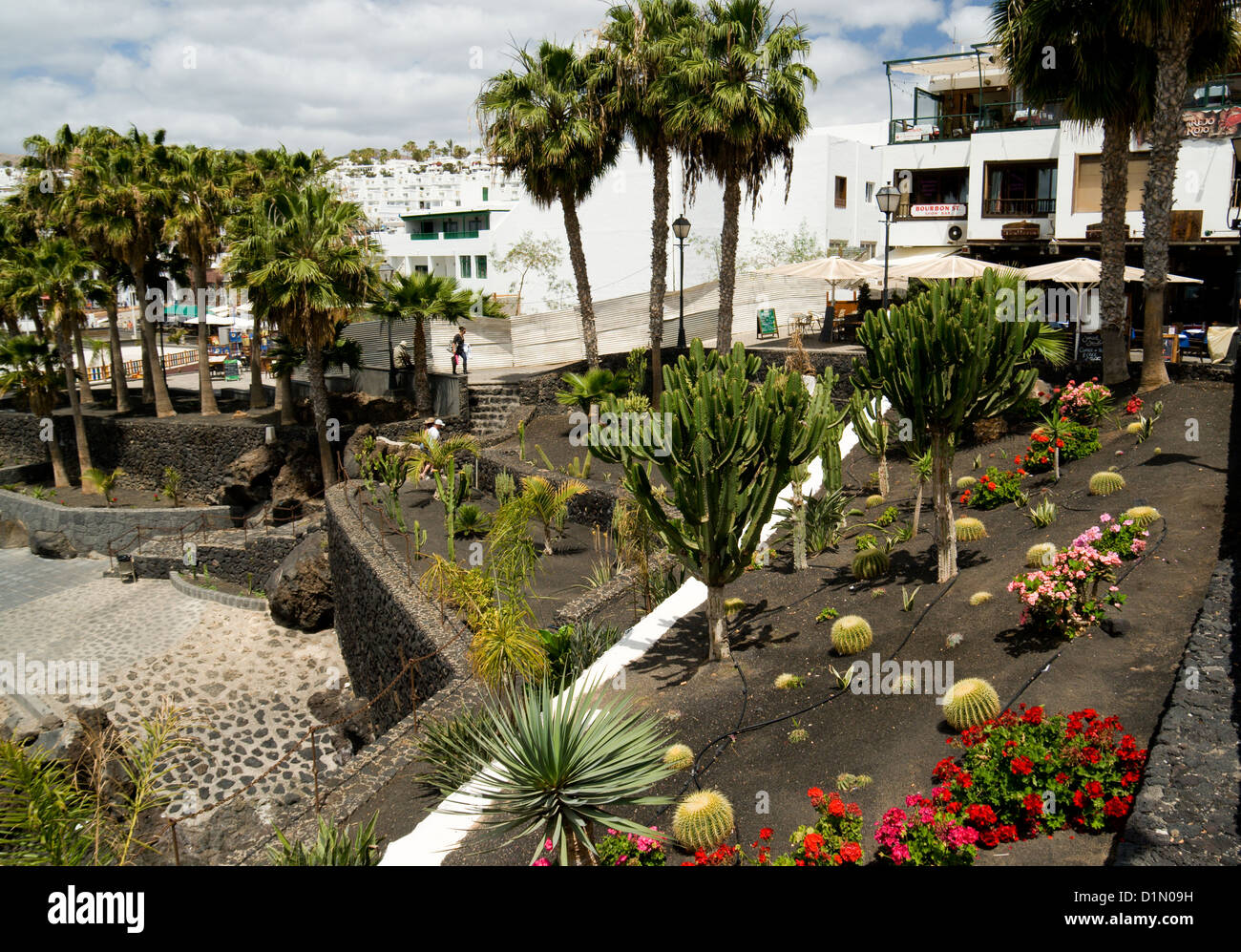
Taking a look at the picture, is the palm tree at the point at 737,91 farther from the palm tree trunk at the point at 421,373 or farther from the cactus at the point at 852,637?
the cactus at the point at 852,637

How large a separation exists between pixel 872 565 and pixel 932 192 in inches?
909

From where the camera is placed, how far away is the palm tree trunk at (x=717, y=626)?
33.9ft

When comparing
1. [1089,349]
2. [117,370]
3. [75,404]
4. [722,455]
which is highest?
[1089,349]

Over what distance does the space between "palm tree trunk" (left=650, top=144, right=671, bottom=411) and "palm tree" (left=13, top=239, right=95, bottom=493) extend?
18742 millimetres

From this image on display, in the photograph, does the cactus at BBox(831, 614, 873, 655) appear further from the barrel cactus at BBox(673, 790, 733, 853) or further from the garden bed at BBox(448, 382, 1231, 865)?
the barrel cactus at BBox(673, 790, 733, 853)

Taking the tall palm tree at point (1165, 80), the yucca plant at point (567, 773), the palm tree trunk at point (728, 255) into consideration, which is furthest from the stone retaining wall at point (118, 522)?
the tall palm tree at point (1165, 80)

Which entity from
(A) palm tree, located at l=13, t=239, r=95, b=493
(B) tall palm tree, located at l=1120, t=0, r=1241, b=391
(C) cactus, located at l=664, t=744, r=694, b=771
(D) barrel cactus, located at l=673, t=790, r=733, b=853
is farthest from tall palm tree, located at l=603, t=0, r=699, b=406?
(A) palm tree, located at l=13, t=239, r=95, b=493

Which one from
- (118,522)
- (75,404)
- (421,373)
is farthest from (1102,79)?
(75,404)

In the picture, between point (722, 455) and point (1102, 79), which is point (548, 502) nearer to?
point (722, 455)

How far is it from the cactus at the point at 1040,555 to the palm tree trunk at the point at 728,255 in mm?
11904

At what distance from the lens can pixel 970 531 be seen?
1255cm

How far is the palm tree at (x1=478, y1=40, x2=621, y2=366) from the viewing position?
22.8 metres
